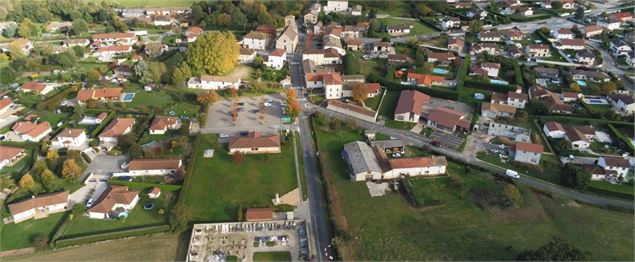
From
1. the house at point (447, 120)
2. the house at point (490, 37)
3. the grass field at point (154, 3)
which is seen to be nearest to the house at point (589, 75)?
the house at point (490, 37)

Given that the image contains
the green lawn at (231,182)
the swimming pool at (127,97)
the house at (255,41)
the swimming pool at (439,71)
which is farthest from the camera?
the house at (255,41)

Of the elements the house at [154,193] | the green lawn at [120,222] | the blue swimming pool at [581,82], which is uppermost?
the blue swimming pool at [581,82]

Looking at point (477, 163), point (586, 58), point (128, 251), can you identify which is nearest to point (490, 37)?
point (586, 58)

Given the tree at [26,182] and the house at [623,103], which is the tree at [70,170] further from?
the house at [623,103]

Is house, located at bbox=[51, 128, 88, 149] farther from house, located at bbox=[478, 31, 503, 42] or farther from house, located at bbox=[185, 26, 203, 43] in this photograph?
house, located at bbox=[478, 31, 503, 42]

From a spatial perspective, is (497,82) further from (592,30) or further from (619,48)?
(592,30)

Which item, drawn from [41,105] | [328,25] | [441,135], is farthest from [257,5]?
[441,135]

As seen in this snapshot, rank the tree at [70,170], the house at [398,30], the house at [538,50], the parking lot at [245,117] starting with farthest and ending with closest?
1. the house at [398,30]
2. the house at [538,50]
3. the parking lot at [245,117]
4. the tree at [70,170]

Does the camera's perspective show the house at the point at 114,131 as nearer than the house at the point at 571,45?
Yes
